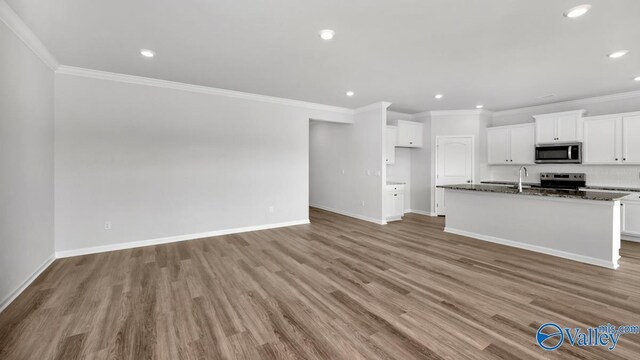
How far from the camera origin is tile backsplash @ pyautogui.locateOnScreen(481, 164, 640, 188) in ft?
16.3

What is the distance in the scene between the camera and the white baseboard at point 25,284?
247cm

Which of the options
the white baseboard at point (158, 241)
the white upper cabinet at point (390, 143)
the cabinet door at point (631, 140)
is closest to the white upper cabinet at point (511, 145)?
the cabinet door at point (631, 140)

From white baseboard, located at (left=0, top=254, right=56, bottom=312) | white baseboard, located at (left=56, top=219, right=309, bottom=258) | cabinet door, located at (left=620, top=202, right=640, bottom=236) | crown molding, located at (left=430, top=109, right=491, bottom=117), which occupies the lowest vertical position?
white baseboard, located at (left=0, top=254, right=56, bottom=312)

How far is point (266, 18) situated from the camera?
2533 mm

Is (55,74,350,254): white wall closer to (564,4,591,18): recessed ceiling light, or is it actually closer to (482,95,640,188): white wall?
(564,4,591,18): recessed ceiling light

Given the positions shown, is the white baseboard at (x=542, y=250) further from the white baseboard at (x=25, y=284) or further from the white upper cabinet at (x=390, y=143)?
the white baseboard at (x=25, y=284)

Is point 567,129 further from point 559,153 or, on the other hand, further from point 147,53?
point 147,53

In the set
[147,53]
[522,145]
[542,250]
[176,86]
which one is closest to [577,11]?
[542,250]

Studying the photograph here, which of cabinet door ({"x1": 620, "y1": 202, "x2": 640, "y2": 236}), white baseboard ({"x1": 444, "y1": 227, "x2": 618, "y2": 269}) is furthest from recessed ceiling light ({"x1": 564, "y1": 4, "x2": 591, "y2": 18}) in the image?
cabinet door ({"x1": 620, "y1": 202, "x2": 640, "y2": 236})

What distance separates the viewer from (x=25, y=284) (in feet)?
9.33

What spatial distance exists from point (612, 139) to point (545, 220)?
2628mm

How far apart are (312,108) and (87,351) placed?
5.18 m

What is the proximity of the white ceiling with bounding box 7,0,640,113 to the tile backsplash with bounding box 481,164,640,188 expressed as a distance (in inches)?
60.7

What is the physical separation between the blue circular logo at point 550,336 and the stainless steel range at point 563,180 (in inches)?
187
